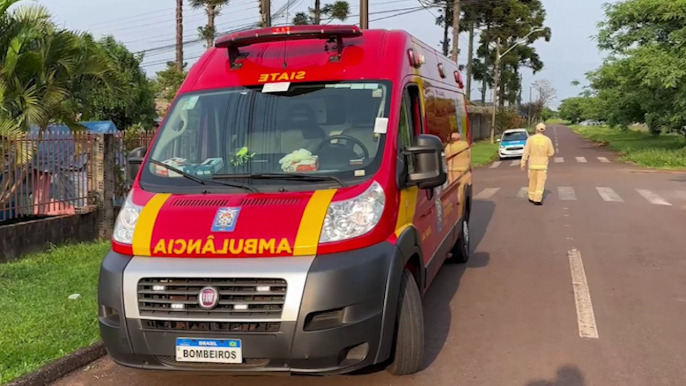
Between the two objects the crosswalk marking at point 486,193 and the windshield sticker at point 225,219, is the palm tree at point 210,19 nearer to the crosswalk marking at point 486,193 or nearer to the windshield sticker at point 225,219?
the crosswalk marking at point 486,193

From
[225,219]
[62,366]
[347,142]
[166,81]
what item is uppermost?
[166,81]

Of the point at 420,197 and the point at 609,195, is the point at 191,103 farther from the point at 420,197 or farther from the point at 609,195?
the point at 609,195

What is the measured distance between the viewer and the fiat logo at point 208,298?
361 centimetres

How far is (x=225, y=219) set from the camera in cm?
383

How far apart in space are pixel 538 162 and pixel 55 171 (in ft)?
30.3

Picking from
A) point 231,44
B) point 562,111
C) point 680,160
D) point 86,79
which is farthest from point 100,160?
point 562,111

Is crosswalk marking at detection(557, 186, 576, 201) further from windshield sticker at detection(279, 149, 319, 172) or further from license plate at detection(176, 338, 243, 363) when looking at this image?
license plate at detection(176, 338, 243, 363)

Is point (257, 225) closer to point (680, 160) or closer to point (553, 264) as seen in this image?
point (553, 264)

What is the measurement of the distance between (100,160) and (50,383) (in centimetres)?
615

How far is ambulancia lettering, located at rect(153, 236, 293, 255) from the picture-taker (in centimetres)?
367

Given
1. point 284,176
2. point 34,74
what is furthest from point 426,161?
point 34,74

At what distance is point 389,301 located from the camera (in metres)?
3.80

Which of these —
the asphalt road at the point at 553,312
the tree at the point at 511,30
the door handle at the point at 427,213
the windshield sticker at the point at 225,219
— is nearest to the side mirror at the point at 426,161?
the door handle at the point at 427,213

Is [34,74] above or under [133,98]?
under
